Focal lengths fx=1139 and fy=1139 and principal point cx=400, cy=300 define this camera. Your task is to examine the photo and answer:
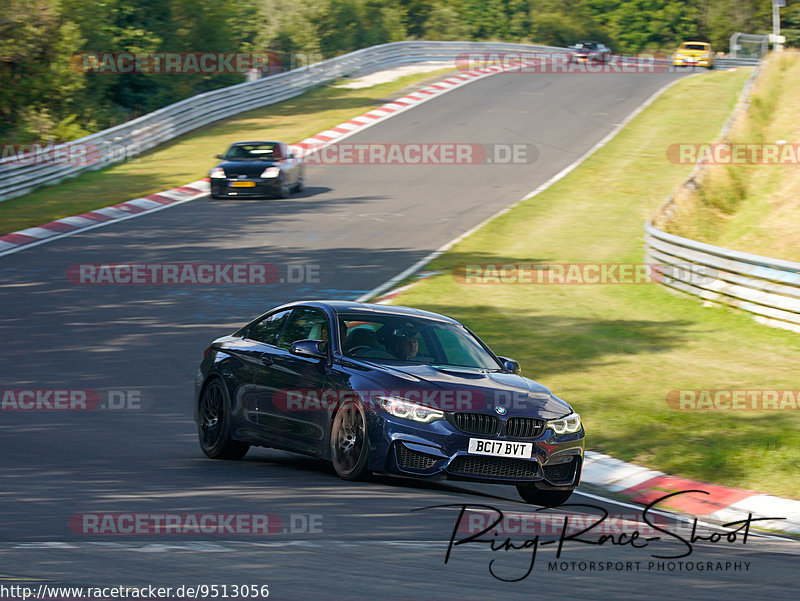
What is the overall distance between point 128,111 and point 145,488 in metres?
34.7

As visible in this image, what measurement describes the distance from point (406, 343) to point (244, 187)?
18.8 metres

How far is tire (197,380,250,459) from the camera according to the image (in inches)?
396

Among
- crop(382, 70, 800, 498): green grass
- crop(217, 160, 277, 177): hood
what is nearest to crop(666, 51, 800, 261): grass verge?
crop(382, 70, 800, 498): green grass

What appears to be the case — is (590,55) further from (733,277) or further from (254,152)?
(733,277)

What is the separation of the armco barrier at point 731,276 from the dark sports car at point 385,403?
322 inches

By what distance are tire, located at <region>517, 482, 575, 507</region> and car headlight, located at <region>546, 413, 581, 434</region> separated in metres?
0.46

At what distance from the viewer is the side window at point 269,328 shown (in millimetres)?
10102

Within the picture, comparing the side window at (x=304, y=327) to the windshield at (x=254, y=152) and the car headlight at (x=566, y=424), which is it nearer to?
the car headlight at (x=566, y=424)

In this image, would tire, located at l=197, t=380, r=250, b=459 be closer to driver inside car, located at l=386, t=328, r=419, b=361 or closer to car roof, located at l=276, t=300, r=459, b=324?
car roof, located at l=276, t=300, r=459, b=324

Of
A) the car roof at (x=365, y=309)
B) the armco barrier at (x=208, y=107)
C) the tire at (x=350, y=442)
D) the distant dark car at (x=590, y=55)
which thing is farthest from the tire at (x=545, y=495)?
the distant dark car at (x=590, y=55)

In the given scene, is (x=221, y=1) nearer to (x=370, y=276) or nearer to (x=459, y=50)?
(x=459, y=50)

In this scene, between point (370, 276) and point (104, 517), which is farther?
point (370, 276)

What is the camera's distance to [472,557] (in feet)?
21.0

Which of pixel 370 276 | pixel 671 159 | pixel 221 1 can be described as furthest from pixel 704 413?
pixel 221 1
